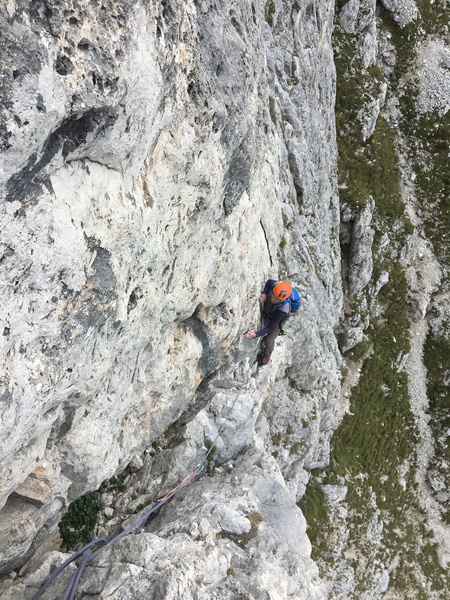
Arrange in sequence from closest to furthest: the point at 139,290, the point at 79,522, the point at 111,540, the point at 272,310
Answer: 1. the point at 139,290
2. the point at 111,540
3. the point at 79,522
4. the point at 272,310

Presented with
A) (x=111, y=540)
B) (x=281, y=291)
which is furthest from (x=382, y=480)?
(x=111, y=540)

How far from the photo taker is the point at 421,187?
39.3m

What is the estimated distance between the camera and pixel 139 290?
32.4ft

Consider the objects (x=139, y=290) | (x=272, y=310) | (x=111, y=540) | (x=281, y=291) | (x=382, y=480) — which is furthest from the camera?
(x=382, y=480)

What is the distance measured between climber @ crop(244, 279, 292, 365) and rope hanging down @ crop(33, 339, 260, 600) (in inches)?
28.5

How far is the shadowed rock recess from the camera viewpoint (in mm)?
6375

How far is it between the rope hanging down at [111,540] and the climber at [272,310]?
2.38 feet

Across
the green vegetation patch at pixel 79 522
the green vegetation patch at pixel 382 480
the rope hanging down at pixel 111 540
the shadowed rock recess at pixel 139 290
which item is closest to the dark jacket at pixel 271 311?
the shadowed rock recess at pixel 139 290

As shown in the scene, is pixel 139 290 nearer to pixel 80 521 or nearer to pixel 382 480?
pixel 80 521

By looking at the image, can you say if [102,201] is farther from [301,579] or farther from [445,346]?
[445,346]

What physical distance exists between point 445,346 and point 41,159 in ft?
133

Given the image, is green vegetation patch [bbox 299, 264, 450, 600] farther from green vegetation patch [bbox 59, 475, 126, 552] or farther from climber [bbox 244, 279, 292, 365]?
green vegetation patch [bbox 59, 475, 126, 552]

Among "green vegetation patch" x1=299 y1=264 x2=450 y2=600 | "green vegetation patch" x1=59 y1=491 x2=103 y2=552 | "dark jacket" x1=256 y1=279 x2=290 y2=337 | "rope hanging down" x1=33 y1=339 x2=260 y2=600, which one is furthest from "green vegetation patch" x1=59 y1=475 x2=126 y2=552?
"green vegetation patch" x1=299 y1=264 x2=450 y2=600

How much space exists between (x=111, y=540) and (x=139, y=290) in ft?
23.0
